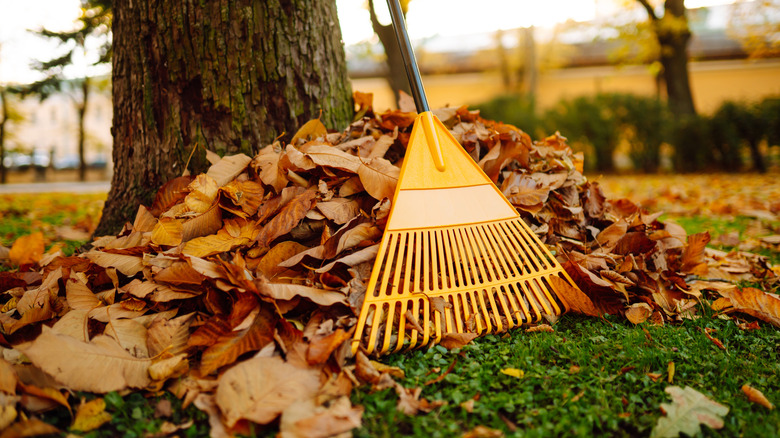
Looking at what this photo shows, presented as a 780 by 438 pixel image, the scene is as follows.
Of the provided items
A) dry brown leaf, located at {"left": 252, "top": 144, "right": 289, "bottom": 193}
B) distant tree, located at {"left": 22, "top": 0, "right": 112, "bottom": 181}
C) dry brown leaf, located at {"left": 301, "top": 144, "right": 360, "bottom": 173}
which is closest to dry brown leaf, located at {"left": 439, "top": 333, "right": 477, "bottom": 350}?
dry brown leaf, located at {"left": 301, "top": 144, "right": 360, "bottom": 173}

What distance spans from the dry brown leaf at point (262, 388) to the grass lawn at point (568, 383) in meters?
0.06

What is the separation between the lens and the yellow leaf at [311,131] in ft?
6.81

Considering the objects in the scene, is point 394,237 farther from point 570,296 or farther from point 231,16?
point 231,16

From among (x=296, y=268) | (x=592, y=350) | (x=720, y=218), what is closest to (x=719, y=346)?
(x=592, y=350)

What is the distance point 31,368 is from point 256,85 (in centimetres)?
139

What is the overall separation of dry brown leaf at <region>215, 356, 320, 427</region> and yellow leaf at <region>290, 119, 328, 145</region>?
1.10 metres

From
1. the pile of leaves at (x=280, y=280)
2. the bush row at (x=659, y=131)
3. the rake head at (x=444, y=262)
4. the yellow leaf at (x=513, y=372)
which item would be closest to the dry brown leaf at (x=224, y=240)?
the pile of leaves at (x=280, y=280)

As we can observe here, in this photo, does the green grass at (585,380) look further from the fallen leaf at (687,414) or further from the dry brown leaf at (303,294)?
the dry brown leaf at (303,294)

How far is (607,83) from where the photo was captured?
754 inches

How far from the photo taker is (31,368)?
121cm

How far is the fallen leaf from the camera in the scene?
1.09m

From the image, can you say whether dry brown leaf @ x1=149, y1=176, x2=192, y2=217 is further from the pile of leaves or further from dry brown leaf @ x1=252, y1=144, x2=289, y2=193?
dry brown leaf @ x1=252, y1=144, x2=289, y2=193

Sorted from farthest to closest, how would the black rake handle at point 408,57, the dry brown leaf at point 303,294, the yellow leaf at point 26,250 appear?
the yellow leaf at point 26,250 < the black rake handle at point 408,57 < the dry brown leaf at point 303,294

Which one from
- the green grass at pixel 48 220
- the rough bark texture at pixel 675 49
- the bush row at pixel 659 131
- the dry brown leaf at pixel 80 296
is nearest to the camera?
the dry brown leaf at pixel 80 296
